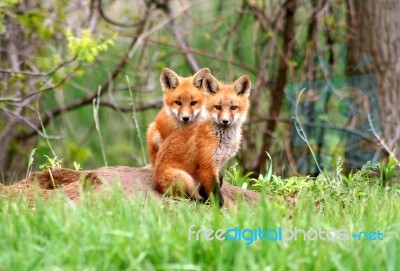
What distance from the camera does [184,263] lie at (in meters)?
3.56

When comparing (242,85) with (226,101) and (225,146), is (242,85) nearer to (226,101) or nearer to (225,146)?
(226,101)

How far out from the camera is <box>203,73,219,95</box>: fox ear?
6.19 m

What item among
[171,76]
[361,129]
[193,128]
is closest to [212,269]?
[193,128]

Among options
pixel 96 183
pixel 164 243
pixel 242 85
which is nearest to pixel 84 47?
pixel 242 85

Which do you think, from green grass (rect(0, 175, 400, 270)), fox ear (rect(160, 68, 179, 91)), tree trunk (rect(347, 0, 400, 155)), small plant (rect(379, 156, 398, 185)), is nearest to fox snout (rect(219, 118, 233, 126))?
fox ear (rect(160, 68, 179, 91))

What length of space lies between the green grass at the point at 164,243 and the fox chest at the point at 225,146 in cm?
146

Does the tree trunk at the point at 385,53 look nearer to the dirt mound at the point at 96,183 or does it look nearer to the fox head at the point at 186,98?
the fox head at the point at 186,98

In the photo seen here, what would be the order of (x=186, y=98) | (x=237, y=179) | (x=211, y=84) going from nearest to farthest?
1. (x=211, y=84)
2. (x=237, y=179)
3. (x=186, y=98)

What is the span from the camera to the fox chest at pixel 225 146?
5.92 m

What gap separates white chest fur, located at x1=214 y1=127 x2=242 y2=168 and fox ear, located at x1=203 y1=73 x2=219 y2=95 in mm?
361

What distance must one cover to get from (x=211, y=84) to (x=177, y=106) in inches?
21.4

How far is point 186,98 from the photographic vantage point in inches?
259

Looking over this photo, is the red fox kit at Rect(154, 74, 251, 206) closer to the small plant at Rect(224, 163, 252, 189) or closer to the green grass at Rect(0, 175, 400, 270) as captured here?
the small plant at Rect(224, 163, 252, 189)

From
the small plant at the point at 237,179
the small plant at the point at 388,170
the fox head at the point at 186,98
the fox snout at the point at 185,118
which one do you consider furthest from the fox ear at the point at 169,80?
the small plant at the point at 388,170
